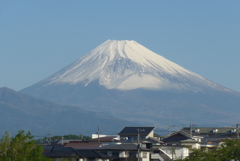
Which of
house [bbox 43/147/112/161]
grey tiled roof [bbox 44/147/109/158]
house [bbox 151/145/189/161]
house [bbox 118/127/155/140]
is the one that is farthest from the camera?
house [bbox 118/127/155/140]

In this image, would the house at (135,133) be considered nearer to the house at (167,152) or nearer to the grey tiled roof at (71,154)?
the house at (167,152)

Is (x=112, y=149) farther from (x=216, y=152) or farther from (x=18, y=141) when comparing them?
(x=18, y=141)

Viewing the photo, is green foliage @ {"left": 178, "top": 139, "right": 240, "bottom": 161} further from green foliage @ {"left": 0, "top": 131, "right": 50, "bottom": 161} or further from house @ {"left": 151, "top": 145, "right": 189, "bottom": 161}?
green foliage @ {"left": 0, "top": 131, "right": 50, "bottom": 161}

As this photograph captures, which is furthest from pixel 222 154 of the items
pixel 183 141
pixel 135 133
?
pixel 135 133

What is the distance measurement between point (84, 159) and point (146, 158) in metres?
7.85

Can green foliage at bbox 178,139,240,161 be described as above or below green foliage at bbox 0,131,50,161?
above

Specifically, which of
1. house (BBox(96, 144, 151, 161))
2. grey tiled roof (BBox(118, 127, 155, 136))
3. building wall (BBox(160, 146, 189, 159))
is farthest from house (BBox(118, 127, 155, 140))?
house (BBox(96, 144, 151, 161))

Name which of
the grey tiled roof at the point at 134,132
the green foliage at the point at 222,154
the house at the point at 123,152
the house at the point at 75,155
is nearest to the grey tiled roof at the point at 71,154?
the house at the point at 75,155

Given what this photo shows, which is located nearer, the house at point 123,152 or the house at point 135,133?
the house at point 123,152

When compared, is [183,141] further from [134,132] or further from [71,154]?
[71,154]

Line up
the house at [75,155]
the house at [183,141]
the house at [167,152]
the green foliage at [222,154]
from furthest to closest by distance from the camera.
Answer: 1. the house at [183,141]
2. the house at [167,152]
3. the house at [75,155]
4. the green foliage at [222,154]

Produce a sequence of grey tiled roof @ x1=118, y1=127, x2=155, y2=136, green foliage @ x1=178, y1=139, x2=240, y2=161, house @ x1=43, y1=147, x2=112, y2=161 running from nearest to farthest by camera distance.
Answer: green foliage @ x1=178, y1=139, x2=240, y2=161 → house @ x1=43, y1=147, x2=112, y2=161 → grey tiled roof @ x1=118, y1=127, x2=155, y2=136

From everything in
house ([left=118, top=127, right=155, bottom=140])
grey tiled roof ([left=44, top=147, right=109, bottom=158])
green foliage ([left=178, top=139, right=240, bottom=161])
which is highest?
house ([left=118, top=127, right=155, bottom=140])

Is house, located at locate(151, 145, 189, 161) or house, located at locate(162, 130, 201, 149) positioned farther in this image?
house, located at locate(162, 130, 201, 149)
